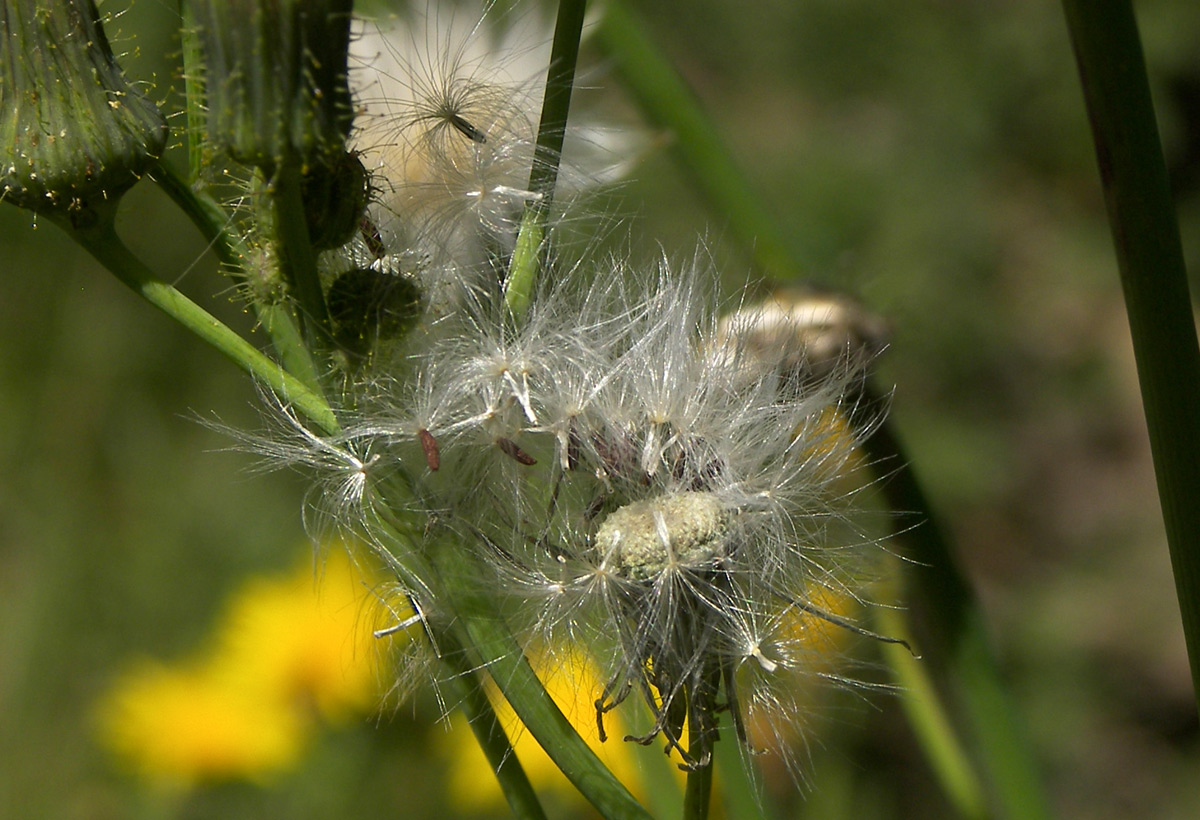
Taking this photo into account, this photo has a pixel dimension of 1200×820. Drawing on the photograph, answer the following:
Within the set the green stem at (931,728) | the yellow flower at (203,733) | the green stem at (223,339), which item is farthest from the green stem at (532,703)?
the yellow flower at (203,733)

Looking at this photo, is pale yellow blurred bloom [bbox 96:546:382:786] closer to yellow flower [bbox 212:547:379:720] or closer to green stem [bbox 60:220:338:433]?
yellow flower [bbox 212:547:379:720]

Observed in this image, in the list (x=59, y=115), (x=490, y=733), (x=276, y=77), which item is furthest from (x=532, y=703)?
(x=59, y=115)

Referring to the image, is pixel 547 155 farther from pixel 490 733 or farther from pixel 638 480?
pixel 490 733

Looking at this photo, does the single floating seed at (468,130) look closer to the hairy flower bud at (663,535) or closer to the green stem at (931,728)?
the hairy flower bud at (663,535)

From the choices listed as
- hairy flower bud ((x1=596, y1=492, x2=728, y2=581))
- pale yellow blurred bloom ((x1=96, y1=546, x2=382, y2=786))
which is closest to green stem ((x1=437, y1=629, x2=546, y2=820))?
hairy flower bud ((x1=596, y1=492, x2=728, y2=581))

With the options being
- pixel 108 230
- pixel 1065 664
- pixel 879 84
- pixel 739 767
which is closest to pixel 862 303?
pixel 739 767
